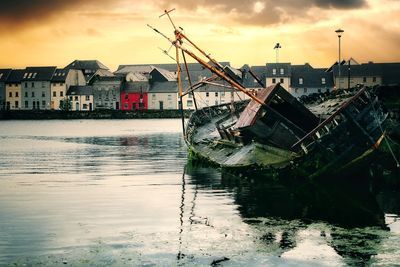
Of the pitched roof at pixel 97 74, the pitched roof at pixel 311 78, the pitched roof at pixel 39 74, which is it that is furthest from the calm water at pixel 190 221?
the pitched roof at pixel 39 74

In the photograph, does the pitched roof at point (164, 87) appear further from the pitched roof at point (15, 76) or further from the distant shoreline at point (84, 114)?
the pitched roof at point (15, 76)

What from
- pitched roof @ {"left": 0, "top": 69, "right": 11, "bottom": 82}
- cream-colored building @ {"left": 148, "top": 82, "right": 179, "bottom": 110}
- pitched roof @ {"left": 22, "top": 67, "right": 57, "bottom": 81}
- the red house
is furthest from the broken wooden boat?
pitched roof @ {"left": 0, "top": 69, "right": 11, "bottom": 82}

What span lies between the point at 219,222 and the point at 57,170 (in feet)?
65.8

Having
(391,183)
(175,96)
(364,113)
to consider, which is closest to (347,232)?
(364,113)

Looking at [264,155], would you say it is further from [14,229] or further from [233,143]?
[14,229]

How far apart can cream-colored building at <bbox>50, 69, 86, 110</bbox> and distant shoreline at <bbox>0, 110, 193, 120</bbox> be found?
9.25 m

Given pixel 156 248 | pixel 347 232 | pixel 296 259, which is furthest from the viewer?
pixel 347 232

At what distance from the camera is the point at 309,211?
20.6m

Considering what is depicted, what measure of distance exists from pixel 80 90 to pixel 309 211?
15759 centimetres

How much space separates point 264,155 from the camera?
2789 cm

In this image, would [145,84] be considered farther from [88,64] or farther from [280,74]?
[88,64]

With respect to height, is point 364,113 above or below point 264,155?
above

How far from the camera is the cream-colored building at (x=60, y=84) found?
17388cm

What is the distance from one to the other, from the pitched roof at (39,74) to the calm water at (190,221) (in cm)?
15002
